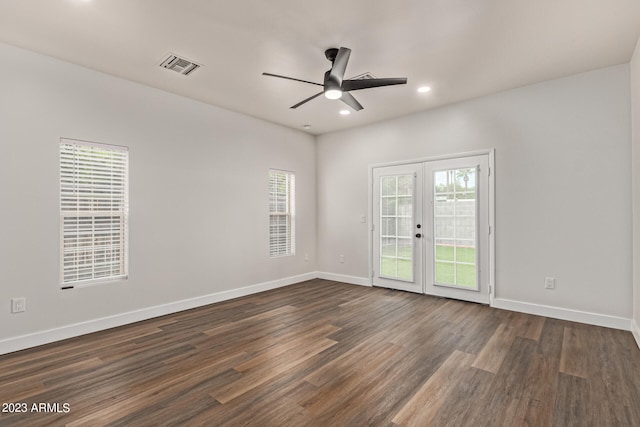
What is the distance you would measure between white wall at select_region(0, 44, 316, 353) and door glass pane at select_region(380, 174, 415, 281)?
1653mm

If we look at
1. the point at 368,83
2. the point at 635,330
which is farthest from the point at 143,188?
the point at 635,330

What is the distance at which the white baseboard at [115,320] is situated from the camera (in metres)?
3.03

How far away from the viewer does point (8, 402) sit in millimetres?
2162

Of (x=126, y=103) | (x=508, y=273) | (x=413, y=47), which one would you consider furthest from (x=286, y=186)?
(x=508, y=273)

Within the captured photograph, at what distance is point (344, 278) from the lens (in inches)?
238

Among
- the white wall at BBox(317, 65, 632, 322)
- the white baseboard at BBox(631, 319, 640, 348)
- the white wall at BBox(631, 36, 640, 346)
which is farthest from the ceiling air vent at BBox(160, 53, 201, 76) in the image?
the white baseboard at BBox(631, 319, 640, 348)

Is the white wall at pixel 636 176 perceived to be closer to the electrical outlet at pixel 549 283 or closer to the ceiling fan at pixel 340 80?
the electrical outlet at pixel 549 283

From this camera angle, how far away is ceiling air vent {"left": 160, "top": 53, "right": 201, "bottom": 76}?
10.8 feet

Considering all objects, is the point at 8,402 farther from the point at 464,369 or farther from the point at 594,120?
the point at 594,120

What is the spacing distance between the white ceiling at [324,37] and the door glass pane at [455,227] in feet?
4.35

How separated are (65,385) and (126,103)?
304cm

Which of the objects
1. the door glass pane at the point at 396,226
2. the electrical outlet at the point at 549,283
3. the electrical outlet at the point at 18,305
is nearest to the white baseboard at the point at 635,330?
the electrical outlet at the point at 549,283

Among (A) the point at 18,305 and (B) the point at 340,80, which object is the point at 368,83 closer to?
(B) the point at 340,80

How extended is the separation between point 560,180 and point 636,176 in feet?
2.25
